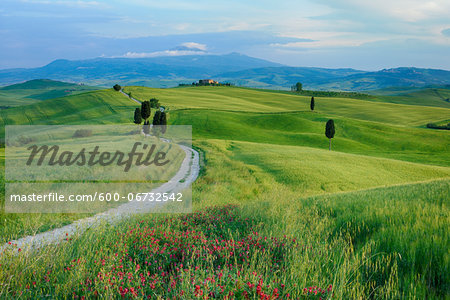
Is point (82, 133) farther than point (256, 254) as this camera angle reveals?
Yes

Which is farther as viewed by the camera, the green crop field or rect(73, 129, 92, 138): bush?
rect(73, 129, 92, 138): bush

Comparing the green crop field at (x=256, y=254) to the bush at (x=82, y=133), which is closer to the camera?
the green crop field at (x=256, y=254)

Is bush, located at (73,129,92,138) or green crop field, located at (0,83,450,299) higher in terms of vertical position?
green crop field, located at (0,83,450,299)

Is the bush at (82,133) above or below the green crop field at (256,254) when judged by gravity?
below

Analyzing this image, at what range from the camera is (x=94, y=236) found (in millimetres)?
7504

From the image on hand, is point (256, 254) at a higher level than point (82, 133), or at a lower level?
higher

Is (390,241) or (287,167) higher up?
(390,241)

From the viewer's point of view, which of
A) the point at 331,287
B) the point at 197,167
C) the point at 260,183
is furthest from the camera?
the point at 197,167

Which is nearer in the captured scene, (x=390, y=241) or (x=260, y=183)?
(x=390, y=241)

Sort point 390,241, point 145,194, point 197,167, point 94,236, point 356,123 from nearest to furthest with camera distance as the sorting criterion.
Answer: point 390,241
point 94,236
point 145,194
point 197,167
point 356,123

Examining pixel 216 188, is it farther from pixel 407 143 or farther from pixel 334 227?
pixel 407 143

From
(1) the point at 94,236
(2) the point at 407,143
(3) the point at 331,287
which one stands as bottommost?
(2) the point at 407,143

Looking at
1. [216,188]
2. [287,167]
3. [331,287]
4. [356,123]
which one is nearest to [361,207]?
[331,287]

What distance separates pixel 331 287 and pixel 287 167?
2722 centimetres
